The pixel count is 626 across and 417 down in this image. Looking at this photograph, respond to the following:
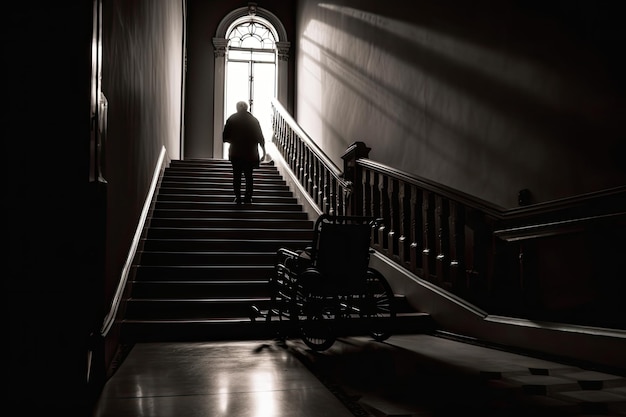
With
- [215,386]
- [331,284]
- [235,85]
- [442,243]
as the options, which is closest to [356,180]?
[442,243]

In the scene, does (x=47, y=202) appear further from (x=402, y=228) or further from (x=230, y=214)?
(x=230, y=214)

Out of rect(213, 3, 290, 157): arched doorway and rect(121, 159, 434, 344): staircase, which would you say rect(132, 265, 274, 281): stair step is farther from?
rect(213, 3, 290, 157): arched doorway

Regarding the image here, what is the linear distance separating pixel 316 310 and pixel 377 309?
43 centimetres

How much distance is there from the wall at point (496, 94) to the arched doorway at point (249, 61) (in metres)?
5.05

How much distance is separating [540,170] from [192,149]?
902cm

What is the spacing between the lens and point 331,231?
3.57 metres

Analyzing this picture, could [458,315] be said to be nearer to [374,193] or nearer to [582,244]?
[582,244]

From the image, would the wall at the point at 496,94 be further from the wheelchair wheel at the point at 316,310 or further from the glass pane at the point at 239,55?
the glass pane at the point at 239,55

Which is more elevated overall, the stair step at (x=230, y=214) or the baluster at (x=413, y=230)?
the stair step at (x=230, y=214)

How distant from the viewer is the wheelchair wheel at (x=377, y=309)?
12.0 ft

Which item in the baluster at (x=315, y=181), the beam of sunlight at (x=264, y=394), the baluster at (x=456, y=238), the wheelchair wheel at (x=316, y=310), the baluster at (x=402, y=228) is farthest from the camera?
the baluster at (x=315, y=181)

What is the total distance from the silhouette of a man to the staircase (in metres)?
0.28

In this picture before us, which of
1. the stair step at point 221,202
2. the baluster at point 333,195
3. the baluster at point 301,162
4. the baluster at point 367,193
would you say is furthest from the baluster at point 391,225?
the baluster at point 301,162

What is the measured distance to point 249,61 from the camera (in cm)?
1215
